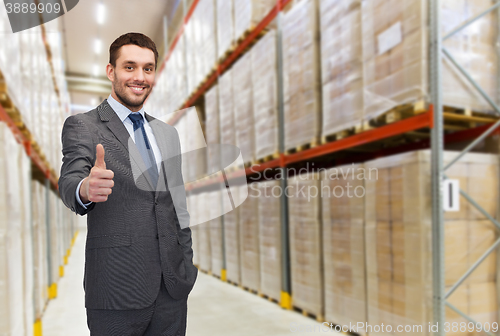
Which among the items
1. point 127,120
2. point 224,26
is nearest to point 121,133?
point 127,120

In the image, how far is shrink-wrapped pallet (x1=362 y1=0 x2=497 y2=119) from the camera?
2.89 metres

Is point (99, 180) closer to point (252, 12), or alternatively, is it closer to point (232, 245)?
point (252, 12)

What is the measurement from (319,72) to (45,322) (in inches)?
163

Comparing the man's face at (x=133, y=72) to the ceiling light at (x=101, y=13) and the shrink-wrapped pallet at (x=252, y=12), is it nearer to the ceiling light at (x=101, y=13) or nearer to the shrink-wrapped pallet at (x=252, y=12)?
the ceiling light at (x=101, y=13)

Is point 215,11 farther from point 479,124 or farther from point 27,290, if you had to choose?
point 27,290

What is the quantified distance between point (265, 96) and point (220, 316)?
9.07 ft

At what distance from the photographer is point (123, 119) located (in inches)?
48.4

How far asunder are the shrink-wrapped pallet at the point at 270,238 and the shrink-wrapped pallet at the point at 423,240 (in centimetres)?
176

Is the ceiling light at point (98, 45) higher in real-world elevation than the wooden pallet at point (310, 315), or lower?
higher

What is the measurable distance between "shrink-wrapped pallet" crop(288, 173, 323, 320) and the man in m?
2.95

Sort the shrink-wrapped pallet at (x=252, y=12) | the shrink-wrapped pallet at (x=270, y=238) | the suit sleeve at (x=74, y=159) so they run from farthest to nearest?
the shrink-wrapped pallet at (x=252, y=12), the shrink-wrapped pallet at (x=270, y=238), the suit sleeve at (x=74, y=159)

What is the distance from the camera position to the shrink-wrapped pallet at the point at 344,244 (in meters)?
3.44

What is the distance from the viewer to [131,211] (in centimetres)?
119

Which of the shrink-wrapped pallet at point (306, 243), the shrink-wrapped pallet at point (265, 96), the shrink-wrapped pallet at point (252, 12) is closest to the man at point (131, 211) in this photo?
the shrink-wrapped pallet at point (306, 243)
